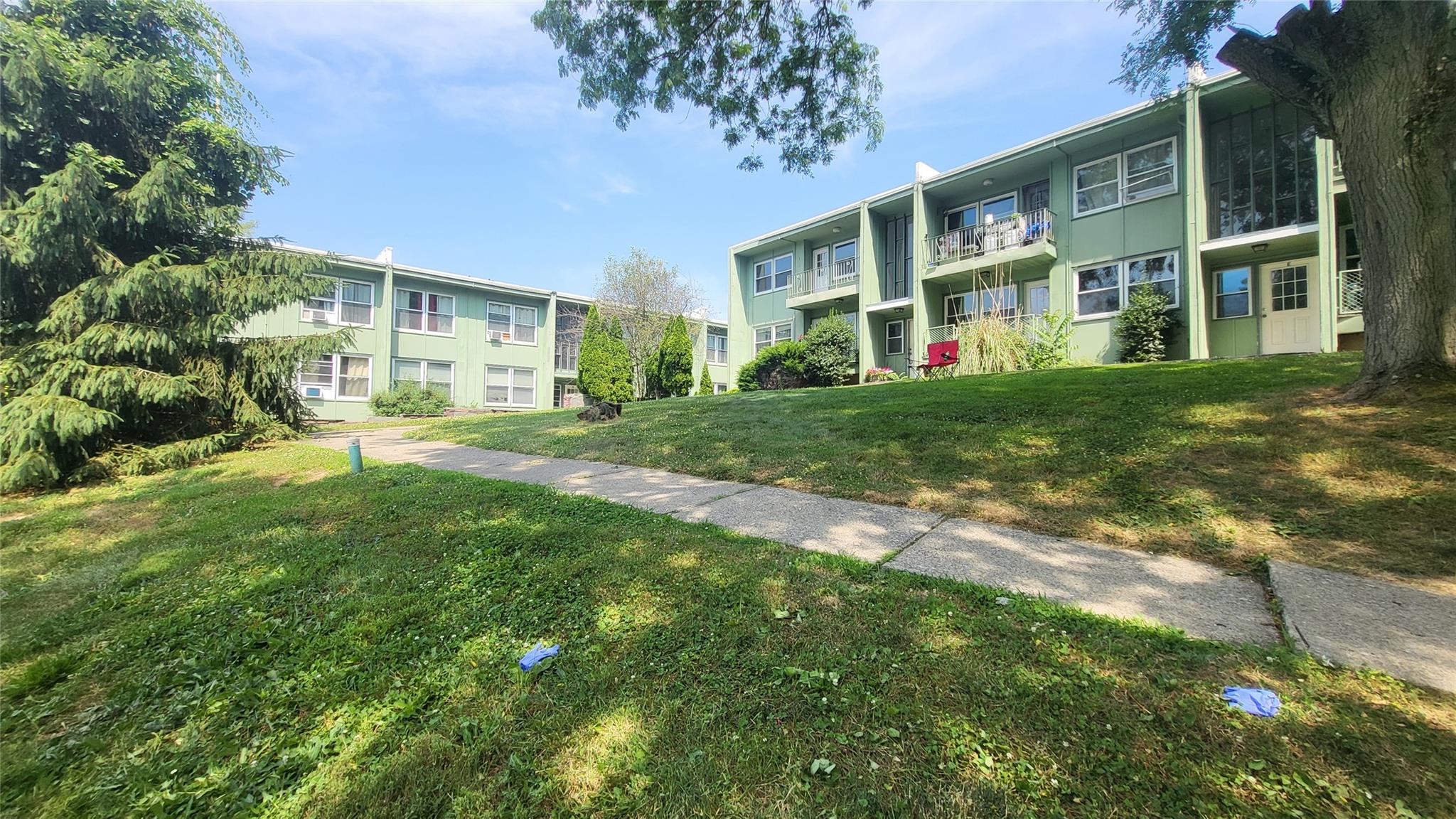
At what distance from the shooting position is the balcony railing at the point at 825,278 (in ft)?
60.8

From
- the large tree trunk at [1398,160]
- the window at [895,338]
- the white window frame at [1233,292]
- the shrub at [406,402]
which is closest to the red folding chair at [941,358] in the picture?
the window at [895,338]

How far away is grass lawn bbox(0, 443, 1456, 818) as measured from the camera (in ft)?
4.62

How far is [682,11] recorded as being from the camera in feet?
19.6

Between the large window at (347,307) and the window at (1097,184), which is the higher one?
the window at (1097,184)

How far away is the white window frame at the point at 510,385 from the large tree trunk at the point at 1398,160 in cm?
2542

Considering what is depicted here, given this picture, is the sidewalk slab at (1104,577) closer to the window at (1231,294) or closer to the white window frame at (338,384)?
the window at (1231,294)

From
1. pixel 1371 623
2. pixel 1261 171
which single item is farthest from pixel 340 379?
pixel 1261 171

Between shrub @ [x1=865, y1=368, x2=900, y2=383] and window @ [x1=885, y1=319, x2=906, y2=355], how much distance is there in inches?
48.6

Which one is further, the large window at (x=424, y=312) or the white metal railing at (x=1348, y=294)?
the large window at (x=424, y=312)

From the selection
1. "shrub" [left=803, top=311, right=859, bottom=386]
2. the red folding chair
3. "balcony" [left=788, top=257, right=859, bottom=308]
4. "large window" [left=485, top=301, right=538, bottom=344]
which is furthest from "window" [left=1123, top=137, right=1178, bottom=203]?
"large window" [left=485, top=301, right=538, bottom=344]

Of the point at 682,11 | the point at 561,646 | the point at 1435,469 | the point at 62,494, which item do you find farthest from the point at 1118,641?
the point at 62,494

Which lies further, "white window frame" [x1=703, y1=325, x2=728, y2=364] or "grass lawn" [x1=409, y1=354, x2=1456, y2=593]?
"white window frame" [x1=703, y1=325, x2=728, y2=364]

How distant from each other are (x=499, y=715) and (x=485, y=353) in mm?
25028

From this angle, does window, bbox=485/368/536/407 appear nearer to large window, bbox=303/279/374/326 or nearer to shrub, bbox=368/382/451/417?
shrub, bbox=368/382/451/417
